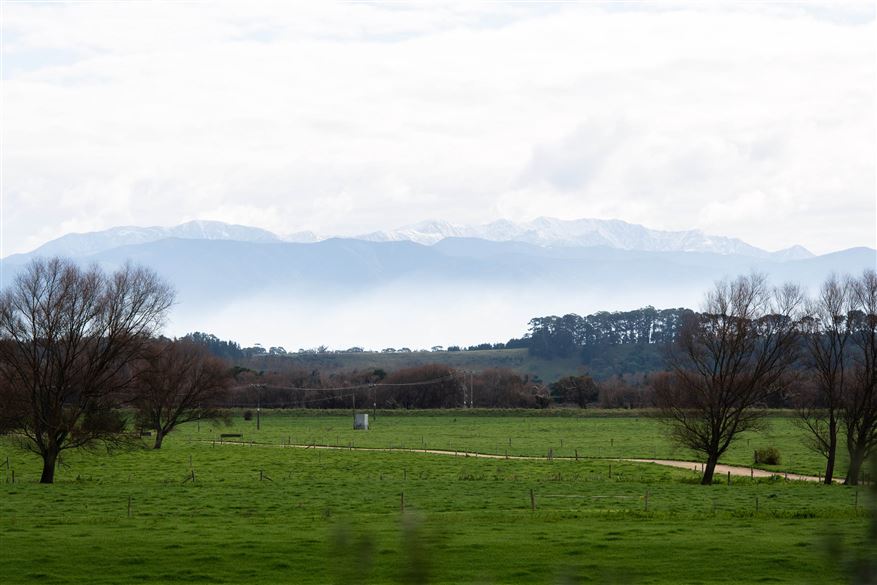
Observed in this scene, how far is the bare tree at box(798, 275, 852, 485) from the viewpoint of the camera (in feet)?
175

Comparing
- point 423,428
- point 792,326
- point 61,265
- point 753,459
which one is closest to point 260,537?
point 61,265

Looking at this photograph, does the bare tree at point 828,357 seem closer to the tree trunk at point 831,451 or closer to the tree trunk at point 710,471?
the tree trunk at point 831,451

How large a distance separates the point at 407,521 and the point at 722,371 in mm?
50659

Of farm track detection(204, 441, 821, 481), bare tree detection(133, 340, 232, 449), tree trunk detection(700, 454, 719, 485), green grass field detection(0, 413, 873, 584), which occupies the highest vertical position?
bare tree detection(133, 340, 232, 449)

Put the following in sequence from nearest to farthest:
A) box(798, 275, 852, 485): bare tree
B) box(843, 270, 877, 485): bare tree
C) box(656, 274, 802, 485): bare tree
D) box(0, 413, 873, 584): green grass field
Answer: box(0, 413, 873, 584): green grass field → box(656, 274, 802, 485): bare tree → box(843, 270, 877, 485): bare tree → box(798, 275, 852, 485): bare tree

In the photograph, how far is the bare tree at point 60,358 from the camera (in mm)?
50375

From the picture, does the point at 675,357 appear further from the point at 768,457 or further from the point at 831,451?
the point at 768,457

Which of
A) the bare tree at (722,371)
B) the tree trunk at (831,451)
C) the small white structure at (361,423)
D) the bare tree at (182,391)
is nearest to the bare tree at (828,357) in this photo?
the tree trunk at (831,451)

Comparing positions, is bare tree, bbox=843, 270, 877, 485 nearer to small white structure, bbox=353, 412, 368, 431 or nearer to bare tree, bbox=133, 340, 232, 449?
bare tree, bbox=133, 340, 232, 449

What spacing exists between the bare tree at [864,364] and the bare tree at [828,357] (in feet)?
1.57

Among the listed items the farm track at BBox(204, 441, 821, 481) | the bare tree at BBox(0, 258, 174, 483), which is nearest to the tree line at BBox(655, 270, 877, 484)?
the farm track at BBox(204, 441, 821, 481)

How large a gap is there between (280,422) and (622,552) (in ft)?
331

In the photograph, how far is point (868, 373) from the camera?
5353 cm

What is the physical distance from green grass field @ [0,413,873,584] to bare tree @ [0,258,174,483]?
2.78 m
